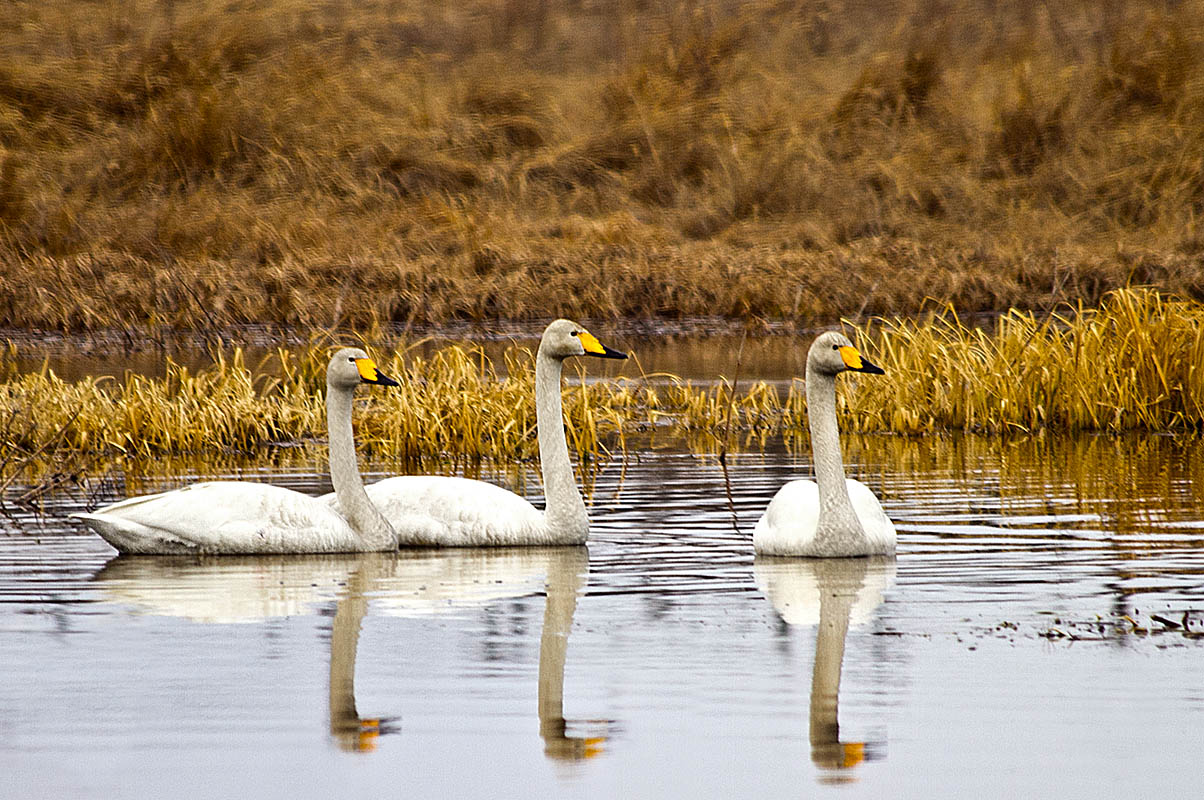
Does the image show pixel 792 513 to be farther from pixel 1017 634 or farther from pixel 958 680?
pixel 958 680

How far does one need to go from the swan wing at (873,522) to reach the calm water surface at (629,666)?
5.9 inches

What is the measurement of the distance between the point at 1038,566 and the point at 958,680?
8.92 ft

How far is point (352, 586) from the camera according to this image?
31.6ft

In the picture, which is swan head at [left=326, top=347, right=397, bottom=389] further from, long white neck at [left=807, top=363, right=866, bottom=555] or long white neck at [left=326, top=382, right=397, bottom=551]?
long white neck at [left=807, top=363, right=866, bottom=555]

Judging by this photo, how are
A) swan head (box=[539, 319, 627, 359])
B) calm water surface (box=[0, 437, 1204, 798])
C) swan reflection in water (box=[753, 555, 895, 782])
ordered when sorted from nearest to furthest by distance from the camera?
calm water surface (box=[0, 437, 1204, 798])
swan reflection in water (box=[753, 555, 895, 782])
swan head (box=[539, 319, 627, 359])

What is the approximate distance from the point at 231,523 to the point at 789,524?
2.66m

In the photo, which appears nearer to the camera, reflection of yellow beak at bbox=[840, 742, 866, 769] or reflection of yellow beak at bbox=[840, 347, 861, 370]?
reflection of yellow beak at bbox=[840, 742, 866, 769]

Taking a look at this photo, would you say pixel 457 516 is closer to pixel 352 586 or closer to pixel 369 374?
pixel 369 374

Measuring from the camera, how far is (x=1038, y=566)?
9.86m

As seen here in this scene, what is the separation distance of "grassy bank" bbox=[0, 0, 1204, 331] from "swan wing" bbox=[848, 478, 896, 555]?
749 inches

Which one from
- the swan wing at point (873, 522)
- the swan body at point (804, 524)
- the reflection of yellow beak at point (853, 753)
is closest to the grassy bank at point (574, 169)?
the swan body at point (804, 524)

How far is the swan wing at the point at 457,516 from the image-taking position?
426 inches

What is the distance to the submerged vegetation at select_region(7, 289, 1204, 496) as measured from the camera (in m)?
15.6

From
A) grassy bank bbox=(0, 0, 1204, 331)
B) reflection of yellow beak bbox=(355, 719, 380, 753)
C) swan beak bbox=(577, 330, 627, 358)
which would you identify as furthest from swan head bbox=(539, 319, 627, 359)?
grassy bank bbox=(0, 0, 1204, 331)
